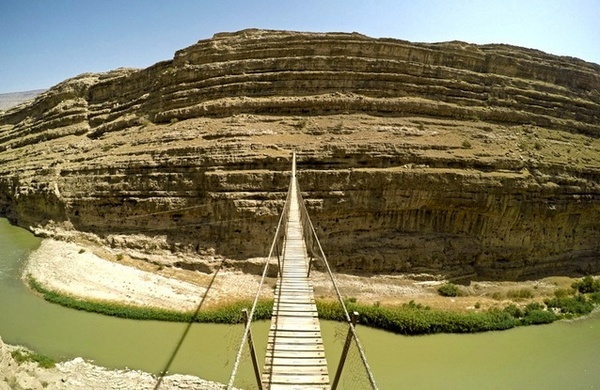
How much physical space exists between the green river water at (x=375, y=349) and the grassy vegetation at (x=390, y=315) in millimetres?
364

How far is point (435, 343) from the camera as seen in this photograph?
15.6 metres

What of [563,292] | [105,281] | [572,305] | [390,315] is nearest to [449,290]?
[390,315]

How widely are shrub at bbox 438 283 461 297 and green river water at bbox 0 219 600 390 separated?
9.66 feet

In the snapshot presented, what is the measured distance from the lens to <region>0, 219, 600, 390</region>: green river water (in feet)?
43.7

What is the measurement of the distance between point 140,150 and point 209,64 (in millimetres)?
8962

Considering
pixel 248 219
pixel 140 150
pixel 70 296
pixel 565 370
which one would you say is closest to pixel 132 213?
pixel 140 150

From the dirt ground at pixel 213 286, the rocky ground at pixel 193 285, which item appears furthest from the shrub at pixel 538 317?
the rocky ground at pixel 193 285

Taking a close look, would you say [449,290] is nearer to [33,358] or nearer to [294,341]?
[294,341]

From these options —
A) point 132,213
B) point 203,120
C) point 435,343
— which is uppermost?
point 203,120

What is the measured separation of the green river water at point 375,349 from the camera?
43.7 feet

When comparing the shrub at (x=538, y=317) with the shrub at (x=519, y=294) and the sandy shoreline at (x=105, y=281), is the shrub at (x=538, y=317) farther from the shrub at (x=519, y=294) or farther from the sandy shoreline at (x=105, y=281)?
the sandy shoreline at (x=105, y=281)

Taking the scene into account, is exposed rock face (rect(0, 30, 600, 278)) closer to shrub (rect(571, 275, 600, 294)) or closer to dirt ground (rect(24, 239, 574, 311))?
dirt ground (rect(24, 239, 574, 311))

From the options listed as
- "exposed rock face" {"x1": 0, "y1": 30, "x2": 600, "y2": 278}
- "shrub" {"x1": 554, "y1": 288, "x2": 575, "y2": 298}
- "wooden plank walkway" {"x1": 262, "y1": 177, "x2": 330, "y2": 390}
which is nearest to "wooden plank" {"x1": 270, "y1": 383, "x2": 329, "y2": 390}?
"wooden plank walkway" {"x1": 262, "y1": 177, "x2": 330, "y2": 390}

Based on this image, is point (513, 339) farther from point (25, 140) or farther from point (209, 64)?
point (25, 140)
